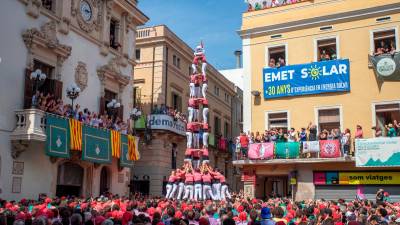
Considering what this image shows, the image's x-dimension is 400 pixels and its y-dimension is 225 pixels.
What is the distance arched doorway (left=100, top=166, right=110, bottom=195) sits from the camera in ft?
90.9

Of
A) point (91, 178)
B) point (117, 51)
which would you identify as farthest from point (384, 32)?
point (91, 178)

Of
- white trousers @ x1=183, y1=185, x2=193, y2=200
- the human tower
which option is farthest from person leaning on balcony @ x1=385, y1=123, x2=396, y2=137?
white trousers @ x1=183, y1=185, x2=193, y2=200

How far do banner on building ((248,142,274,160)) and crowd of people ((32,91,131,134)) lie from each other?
25.1ft

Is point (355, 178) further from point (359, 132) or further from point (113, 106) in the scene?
point (113, 106)

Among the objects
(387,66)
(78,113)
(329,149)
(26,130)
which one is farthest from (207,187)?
(387,66)

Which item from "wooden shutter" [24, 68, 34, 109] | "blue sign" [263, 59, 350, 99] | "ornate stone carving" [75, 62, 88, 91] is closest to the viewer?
"wooden shutter" [24, 68, 34, 109]

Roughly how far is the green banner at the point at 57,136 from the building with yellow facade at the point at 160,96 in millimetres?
10894

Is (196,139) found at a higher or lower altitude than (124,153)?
higher

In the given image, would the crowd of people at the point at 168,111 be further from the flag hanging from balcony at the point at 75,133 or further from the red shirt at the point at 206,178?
the red shirt at the point at 206,178

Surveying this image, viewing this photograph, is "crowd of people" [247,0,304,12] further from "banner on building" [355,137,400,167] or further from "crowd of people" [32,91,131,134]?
"crowd of people" [32,91,131,134]

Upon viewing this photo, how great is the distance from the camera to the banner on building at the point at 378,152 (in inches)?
896

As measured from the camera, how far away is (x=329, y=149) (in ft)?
79.5

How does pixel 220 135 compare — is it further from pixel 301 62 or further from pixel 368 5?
pixel 368 5

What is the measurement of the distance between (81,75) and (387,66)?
16183 millimetres
